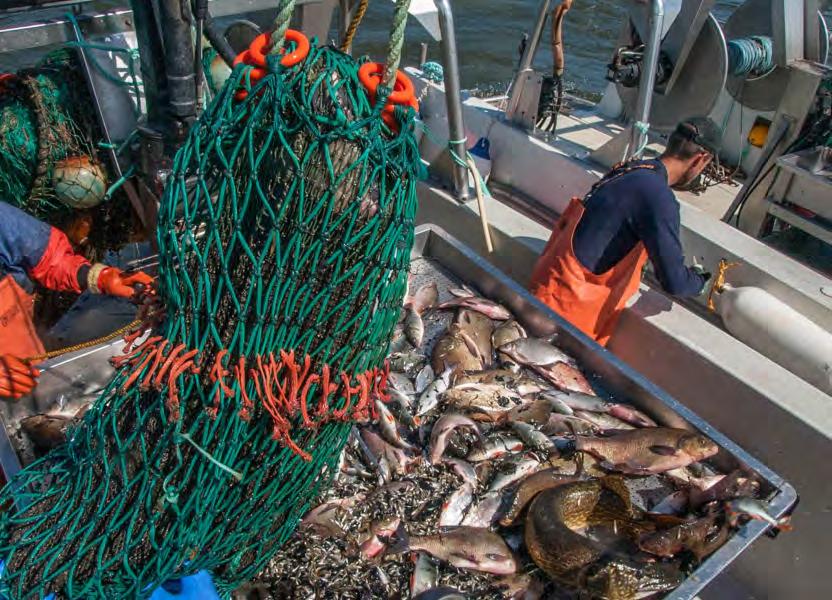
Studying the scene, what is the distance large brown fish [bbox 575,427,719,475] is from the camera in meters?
2.92

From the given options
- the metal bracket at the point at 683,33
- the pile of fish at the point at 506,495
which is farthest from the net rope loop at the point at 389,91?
the metal bracket at the point at 683,33

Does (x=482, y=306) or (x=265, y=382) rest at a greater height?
(x=265, y=382)

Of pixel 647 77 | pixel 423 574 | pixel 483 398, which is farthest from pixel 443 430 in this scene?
pixel 647 77

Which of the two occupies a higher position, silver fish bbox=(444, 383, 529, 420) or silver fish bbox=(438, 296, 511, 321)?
silver fish bbox=(438, 296, 511, 321)

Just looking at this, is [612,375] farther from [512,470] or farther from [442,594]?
[442,594]

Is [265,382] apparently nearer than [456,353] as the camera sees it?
Yes

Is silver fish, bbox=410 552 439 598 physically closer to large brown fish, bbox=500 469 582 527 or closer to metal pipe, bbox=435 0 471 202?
large brown fish, bbox=500 469 582 527

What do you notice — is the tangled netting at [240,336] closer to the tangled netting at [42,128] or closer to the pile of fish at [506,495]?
the pile of fish at [506,495]

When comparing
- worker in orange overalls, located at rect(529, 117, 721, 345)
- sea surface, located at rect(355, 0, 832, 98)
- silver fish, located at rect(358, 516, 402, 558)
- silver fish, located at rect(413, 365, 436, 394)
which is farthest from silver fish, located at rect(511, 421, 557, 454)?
sea surface, located at rect(355, 0, 832, 98)

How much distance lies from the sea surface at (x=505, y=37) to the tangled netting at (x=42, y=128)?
913 centimetres

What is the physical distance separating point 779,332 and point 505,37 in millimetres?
12542

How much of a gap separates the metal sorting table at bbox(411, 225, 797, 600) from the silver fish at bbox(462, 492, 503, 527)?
2.37 feet

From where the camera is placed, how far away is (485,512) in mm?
2752

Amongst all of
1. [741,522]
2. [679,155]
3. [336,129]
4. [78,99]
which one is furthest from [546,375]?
[78,99]
